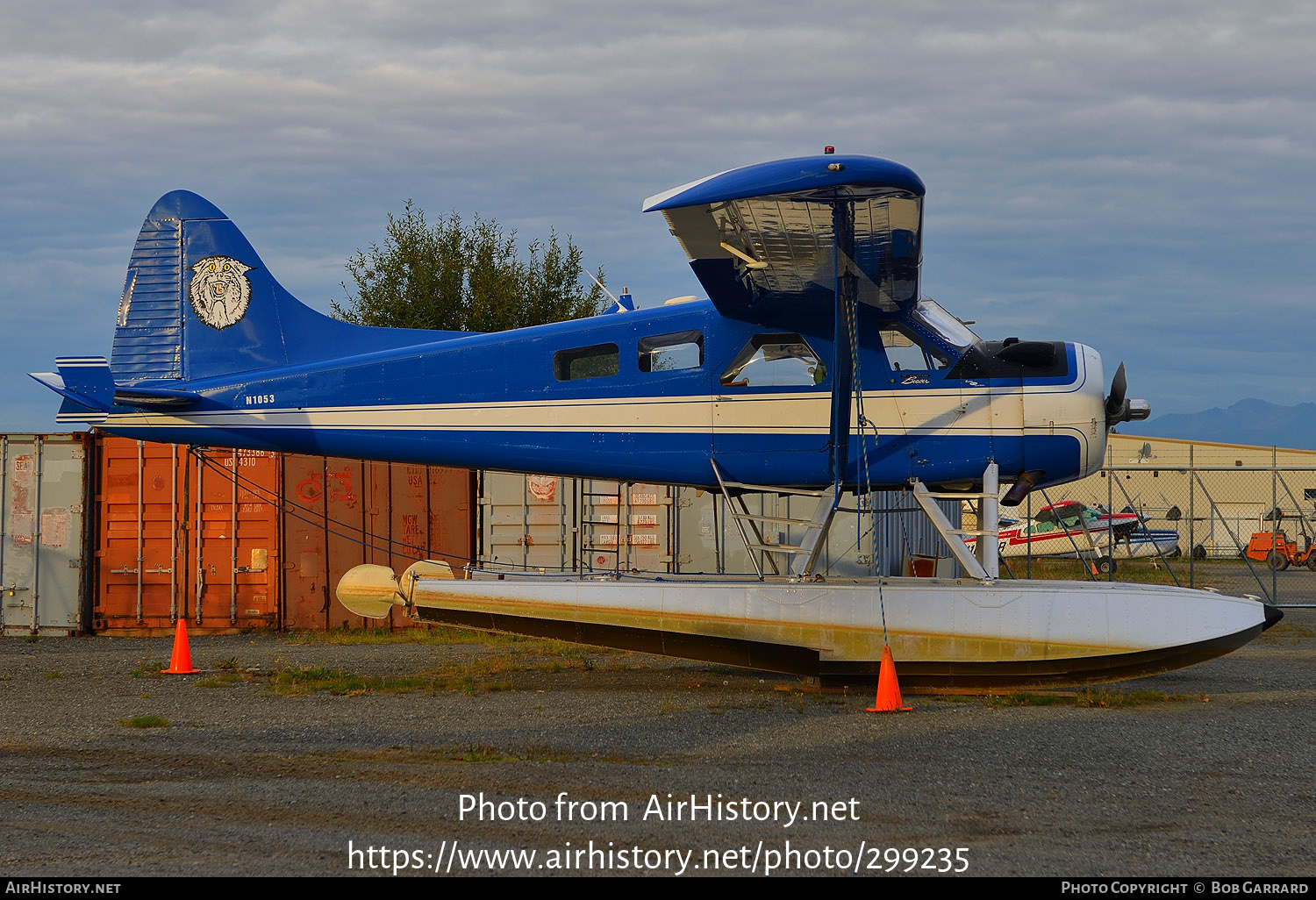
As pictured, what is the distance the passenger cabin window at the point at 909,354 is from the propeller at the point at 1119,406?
4.32 feet

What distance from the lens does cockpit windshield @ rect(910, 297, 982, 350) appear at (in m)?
8.67

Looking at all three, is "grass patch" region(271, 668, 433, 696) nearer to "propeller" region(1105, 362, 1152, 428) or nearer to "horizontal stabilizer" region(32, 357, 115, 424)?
"horizontal stabilizer" region(32, 357, 115, 424)

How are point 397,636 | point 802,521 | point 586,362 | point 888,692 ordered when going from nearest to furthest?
point 888,692 → point 802,521 → point 586,362 → point 397,636

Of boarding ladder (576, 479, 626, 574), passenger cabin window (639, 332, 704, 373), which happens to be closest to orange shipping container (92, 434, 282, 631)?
boarding ladder (576, 479, 626, 574)

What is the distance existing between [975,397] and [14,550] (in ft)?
41.7

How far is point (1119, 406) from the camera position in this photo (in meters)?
8.65

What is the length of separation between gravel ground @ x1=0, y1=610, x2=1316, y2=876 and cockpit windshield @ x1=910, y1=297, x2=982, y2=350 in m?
2.84

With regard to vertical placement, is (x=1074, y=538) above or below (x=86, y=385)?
below

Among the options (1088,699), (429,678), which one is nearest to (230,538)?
(429,678)

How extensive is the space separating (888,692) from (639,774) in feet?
8.49

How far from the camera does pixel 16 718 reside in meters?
7.67

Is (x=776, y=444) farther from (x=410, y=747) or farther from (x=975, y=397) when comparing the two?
(x=410, y=747)

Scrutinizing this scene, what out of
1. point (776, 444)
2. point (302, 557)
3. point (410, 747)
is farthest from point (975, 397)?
point (302, 557)

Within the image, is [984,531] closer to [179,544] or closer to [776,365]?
[776,365]
